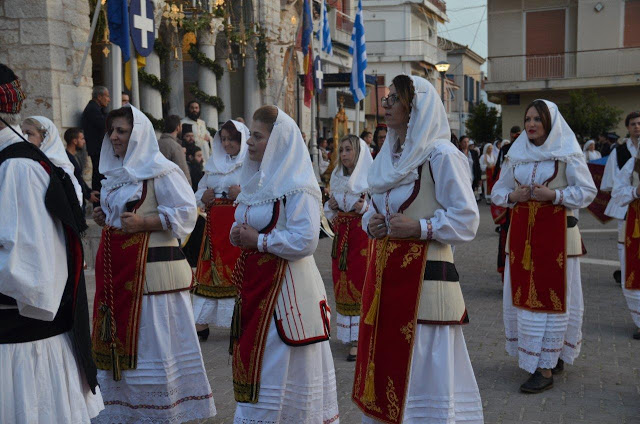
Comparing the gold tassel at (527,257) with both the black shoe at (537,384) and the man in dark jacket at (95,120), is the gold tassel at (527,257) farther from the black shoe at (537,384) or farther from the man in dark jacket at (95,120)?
the man in dark jacket at (95,120)

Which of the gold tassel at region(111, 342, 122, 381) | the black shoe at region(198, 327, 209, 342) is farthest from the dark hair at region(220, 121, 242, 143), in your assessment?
the gold tassel at region(111, 342, 122, 381)

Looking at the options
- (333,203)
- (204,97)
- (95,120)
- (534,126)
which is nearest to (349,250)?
(333,203)

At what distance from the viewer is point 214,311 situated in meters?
7.94

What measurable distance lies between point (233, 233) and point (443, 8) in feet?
194

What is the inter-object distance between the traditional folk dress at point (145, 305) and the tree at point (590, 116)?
2624 centimetres

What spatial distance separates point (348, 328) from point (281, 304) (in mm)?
3160

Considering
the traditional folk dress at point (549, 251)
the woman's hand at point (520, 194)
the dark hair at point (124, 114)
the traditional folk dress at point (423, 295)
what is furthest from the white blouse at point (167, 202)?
the traditional folk dress at point (549, 251)

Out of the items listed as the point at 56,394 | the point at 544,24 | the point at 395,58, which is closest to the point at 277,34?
the point at 544,24

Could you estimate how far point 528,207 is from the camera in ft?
20.6

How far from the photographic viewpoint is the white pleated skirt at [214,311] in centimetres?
786

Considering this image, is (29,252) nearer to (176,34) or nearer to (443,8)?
(176,34)

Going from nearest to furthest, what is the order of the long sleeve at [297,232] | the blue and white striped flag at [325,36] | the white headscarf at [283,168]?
the long sleeve at [297,232] < the white headscarf at [283,168] < the blue and white striped flag at [325,36]

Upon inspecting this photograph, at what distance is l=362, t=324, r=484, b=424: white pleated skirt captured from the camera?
400 cm

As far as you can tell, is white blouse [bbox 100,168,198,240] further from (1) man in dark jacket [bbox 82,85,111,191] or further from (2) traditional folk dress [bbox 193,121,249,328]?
(1) man in dark jacket [bbox 82,85,111,191]
